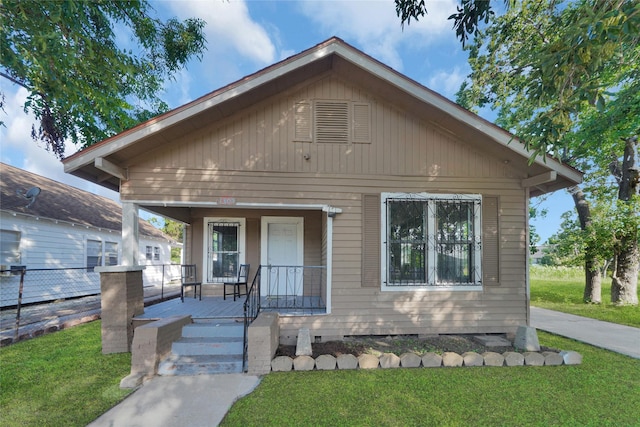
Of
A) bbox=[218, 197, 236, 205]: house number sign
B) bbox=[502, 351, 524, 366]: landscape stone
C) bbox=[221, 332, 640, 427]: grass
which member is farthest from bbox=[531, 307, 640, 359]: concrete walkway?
bbox=[218, 197, 236, 205]: house number sign

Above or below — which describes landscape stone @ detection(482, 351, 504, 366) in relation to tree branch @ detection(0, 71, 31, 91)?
below

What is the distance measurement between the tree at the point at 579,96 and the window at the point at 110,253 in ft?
47.4

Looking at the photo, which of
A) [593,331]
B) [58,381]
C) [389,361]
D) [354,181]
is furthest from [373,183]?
[593,331]

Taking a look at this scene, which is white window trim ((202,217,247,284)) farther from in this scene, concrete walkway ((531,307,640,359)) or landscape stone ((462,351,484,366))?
concrete walkway ((531,307,640,359))

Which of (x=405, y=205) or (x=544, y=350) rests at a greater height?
(x=405, y=205)

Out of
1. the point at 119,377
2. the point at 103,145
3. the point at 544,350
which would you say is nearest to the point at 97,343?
the point at 119,377

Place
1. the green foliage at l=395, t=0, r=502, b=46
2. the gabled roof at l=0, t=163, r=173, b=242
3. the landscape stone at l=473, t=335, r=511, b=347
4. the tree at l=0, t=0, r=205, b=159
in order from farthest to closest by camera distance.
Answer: the gabled roof at l=0, t=163, r=173, b=242 → the landscape stone at l=473, t=335, r=511, b=347 → the tree at l=0, t=0, r=205, b=159 → the green foliage at l=395, t=0, r=502, b=46

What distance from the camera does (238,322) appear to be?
203 inches

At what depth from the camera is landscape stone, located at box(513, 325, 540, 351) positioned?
16.3ft

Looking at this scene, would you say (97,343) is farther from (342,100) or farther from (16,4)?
(342,100)

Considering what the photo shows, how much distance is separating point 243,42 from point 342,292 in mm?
10369

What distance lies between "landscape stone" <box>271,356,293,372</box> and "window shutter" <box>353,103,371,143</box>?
3782mm

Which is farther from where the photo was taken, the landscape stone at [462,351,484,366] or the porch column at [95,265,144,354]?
the porch column at [95,265,144,354]

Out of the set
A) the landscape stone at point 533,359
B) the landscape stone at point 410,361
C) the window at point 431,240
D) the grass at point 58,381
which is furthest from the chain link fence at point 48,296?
the landscape stone at point 533,359
